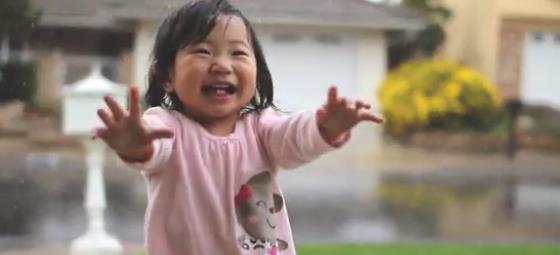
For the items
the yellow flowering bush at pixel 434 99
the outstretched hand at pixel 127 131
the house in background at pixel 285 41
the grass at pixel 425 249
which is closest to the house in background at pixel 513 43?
the yellow flowering bush at pixel 434 99

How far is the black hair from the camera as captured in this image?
1111 millimetres

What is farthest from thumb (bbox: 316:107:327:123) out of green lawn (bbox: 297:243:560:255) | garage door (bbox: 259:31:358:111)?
garage door (bbox: 259:31:358:111)

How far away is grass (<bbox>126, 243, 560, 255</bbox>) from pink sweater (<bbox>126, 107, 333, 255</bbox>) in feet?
8.93

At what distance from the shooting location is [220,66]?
1.09m

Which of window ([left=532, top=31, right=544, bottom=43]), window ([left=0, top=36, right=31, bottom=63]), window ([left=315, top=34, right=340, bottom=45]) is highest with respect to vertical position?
window ([left=532, top=31, right=544, bottom=43])

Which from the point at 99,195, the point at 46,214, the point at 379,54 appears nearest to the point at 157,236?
the point at 99,195

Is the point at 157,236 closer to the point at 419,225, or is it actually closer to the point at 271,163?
the point at 271,163

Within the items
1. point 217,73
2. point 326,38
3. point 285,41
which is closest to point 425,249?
point 217,73

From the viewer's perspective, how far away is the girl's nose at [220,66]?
109 centimetres

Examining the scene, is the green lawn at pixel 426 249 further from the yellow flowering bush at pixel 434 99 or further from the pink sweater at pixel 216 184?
the yellow flowering bush at pixel 434 99

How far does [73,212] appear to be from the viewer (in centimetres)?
481

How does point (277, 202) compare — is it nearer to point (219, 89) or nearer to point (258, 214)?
point (258, 214)

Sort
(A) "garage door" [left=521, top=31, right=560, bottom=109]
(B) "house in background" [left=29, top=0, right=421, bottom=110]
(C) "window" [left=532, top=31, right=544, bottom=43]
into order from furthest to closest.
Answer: (C) "window" [left=532, top=31, right=544, bottom=43], (A) "garage door" [left=521, top=31, right=560, bottom=109], (B) "house in background" [left=29, top=0, right=421, bottom=110]

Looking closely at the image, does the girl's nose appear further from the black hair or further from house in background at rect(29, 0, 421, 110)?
house in background at rect(29, 0, 421, 110)
